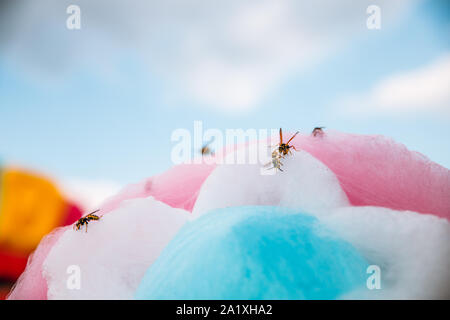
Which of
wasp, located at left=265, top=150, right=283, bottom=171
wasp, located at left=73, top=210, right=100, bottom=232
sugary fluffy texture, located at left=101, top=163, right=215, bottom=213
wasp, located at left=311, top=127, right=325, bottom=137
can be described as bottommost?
wasp, located at left=73, top=210, right=100, bottom=232

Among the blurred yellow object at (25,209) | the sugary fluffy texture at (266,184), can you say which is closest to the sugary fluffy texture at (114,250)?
the sugary fluffy texture at (266,184)

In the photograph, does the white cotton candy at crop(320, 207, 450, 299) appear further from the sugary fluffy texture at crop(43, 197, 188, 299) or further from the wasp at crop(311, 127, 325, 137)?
the sugary fluffy texture at crop(43, 197, 188, 299)

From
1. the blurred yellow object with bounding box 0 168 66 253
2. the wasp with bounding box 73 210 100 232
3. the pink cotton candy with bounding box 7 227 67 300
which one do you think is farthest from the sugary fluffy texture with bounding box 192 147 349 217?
the blurred yellow object with bounding box 0 168 66 253

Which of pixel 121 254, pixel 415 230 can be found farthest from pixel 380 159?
pixel 121 254

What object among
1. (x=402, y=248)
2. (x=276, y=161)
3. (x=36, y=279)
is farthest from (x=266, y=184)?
(x=36, y=279)

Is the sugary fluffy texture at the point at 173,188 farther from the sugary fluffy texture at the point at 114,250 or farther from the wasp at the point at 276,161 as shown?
Result: the wasp at the point at 276,161

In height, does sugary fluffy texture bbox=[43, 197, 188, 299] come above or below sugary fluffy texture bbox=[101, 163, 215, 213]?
below
